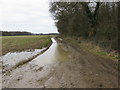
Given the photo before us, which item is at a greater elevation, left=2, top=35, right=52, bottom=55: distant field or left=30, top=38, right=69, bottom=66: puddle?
left=30, top=38, right=69, bottom=66: puddle

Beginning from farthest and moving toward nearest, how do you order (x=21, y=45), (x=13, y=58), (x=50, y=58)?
(x=21, y=45)
(x=13, y=58)
(x=50, y=58)

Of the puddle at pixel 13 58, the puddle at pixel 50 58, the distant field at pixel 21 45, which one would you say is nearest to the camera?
the puddle at pixel 50 58

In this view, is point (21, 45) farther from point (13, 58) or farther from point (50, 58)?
point (50, 58)

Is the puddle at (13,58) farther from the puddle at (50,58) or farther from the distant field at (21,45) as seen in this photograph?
the distant field at (21,45)

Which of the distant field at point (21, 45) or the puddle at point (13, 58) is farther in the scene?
the distant field at point (21, 45)

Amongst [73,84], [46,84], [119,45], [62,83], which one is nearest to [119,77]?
[73,84]

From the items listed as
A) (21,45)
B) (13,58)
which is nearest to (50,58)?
(13,58)

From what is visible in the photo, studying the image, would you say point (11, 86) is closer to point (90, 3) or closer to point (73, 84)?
point (73, 84)

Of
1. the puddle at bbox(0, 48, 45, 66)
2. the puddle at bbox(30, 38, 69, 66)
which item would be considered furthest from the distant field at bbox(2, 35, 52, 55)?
the puddle at bbox(30, 38, 69, 66)

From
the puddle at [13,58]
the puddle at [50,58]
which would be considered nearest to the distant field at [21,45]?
the puddle at [13,58]

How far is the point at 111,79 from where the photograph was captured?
5.98 meters

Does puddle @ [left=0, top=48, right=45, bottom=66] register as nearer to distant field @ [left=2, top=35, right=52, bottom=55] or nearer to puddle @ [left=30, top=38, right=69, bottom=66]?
puddle @ [left=30, top=38, right=69, bottom=66]

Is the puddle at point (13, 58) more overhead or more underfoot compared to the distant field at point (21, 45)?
more overhead

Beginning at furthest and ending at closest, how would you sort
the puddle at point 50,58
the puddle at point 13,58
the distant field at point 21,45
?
the distant field at point 21,45 → the puddle at point 13,58 → the puddle at point 50,58
